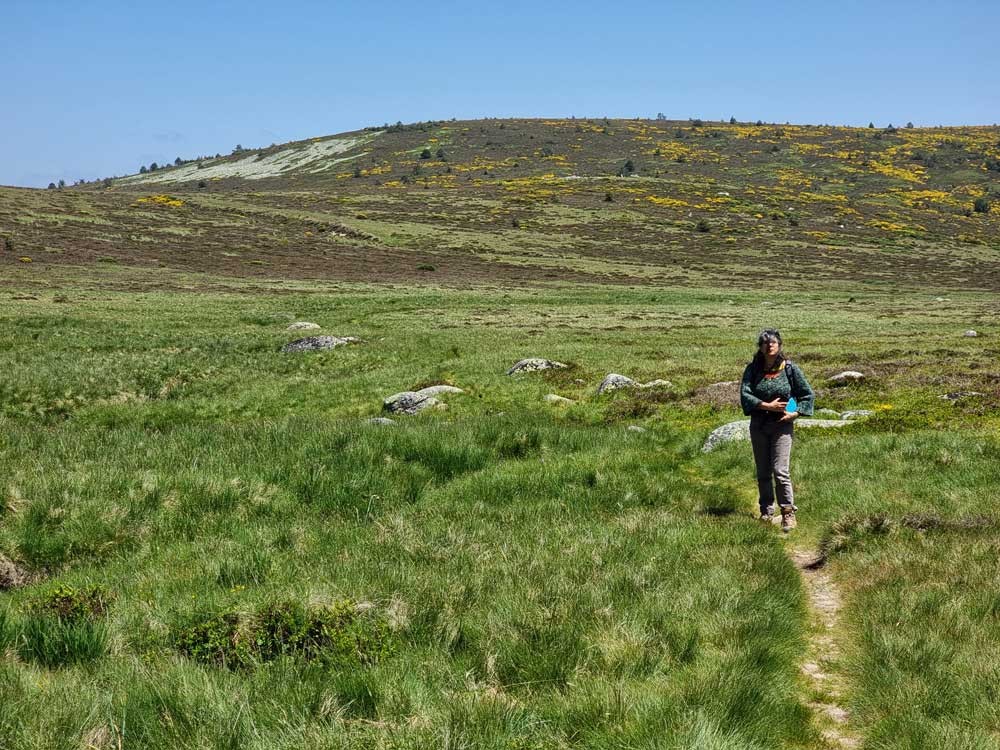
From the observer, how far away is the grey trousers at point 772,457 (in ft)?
31.2

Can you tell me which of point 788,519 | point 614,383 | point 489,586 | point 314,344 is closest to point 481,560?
point 489,586

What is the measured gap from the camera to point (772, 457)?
9766 millimetres

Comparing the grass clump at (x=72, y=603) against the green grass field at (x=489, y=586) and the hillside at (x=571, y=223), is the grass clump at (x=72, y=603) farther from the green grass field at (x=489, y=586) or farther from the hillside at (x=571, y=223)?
the hillside at (x=571, y=223)

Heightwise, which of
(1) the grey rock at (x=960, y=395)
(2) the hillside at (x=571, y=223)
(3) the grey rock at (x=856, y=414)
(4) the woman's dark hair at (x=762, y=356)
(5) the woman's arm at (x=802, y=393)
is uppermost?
(2) the hillside at (x=571, y=223)

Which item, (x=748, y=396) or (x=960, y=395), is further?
(x=960, y=395)

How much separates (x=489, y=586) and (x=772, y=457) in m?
5.71

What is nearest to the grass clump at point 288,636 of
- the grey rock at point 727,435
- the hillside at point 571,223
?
the grey rock at point 727,435

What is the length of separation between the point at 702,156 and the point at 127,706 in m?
216

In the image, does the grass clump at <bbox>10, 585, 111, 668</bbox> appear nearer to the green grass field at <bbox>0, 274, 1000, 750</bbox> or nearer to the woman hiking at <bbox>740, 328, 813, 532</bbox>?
the green grass field at <bbox>0, 274, 1000, 750</bbox>

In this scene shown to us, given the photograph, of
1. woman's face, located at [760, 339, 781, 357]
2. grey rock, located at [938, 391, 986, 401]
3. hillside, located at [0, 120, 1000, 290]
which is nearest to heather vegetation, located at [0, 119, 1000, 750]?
grey rock, located at [938, 391, 986, 401]

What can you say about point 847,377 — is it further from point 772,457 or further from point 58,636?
point 58,636

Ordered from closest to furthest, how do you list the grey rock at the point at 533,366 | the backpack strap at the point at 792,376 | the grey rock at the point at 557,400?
the backpack strap at the point at 792,376, the grey rock at the point at 557,400, the grey rock at the point at 533,366

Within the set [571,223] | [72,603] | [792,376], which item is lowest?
[72,603]

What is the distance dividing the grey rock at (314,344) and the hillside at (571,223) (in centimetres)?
4343
